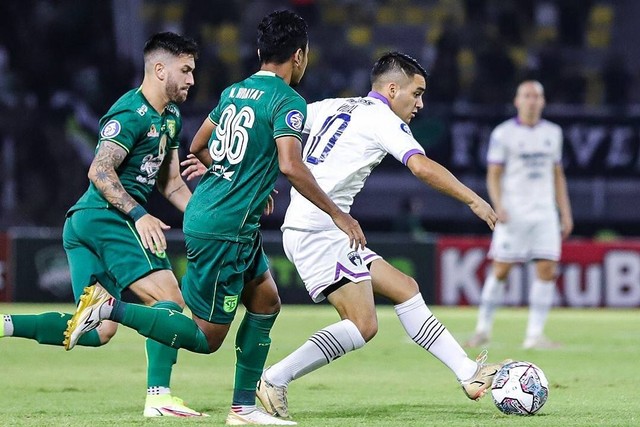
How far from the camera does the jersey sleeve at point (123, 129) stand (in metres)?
6.64

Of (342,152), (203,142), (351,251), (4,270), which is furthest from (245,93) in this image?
(4,270)

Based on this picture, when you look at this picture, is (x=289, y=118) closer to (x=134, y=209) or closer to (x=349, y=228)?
(x=349, y=228)

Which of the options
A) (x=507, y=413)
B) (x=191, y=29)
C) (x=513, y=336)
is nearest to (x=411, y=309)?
(x=507, y=413)

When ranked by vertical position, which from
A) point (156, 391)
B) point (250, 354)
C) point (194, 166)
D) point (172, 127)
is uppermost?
point (172, 127)

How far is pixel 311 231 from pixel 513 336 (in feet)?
20.7

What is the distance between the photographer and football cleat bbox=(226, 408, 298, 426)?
19.7 ft

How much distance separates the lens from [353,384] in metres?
8.51

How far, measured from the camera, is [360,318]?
662 cm

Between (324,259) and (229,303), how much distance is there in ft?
2.72

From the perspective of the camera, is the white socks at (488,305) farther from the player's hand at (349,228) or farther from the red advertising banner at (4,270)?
the red advertising banner at (4,270)

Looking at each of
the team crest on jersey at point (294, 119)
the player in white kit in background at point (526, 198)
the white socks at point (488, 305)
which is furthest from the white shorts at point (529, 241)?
the team crest on jersey at point (294, 119)

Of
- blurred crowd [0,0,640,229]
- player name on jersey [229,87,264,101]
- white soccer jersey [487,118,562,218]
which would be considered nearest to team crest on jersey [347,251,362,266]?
player name on jersey [229,87,264,101]

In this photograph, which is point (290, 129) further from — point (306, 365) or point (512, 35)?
point (512, 35)

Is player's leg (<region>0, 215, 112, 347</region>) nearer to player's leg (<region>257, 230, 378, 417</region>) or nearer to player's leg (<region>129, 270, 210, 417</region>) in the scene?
player's leg (<region>129, 270, 210, 417</region>)
